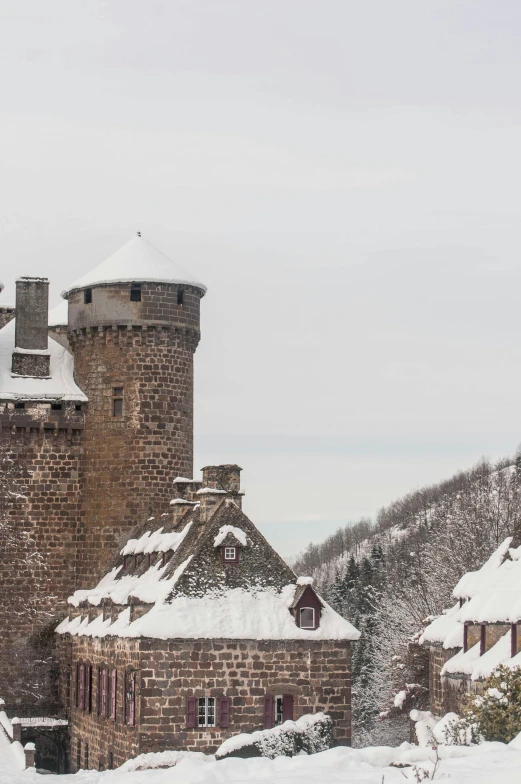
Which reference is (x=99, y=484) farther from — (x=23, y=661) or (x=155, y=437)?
(x=23, y=661)

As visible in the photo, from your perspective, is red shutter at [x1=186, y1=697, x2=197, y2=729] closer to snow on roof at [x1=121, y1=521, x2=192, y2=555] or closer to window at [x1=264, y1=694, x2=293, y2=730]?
window at [x1=264, y1=694, x2=293, y2=730]

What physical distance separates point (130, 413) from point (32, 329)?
4.69 meters

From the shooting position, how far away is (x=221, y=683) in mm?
39219

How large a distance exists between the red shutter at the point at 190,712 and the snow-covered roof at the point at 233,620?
1.62 metres

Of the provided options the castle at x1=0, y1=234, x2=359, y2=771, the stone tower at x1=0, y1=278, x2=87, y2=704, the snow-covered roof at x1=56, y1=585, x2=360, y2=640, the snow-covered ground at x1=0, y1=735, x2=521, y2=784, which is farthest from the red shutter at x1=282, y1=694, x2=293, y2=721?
the stone tower at x1=0, y1=278, x2=87, y2=704

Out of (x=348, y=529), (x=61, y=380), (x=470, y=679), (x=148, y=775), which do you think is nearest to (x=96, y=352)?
(x=61, y=380)

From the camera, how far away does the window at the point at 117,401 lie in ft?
167

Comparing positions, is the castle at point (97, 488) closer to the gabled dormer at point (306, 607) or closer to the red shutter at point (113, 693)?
the red shutter at point (113, 693)

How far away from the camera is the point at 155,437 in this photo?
166 feet

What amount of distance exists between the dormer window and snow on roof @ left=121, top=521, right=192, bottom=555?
4416mm

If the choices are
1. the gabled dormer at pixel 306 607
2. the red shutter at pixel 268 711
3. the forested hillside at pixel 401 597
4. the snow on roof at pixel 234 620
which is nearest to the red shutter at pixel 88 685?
the snow on roof at pixel 234 620

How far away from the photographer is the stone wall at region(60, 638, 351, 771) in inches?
1518

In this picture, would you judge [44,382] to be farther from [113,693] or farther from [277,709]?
[277,709]

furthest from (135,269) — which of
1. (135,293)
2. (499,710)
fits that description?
(499,710)
